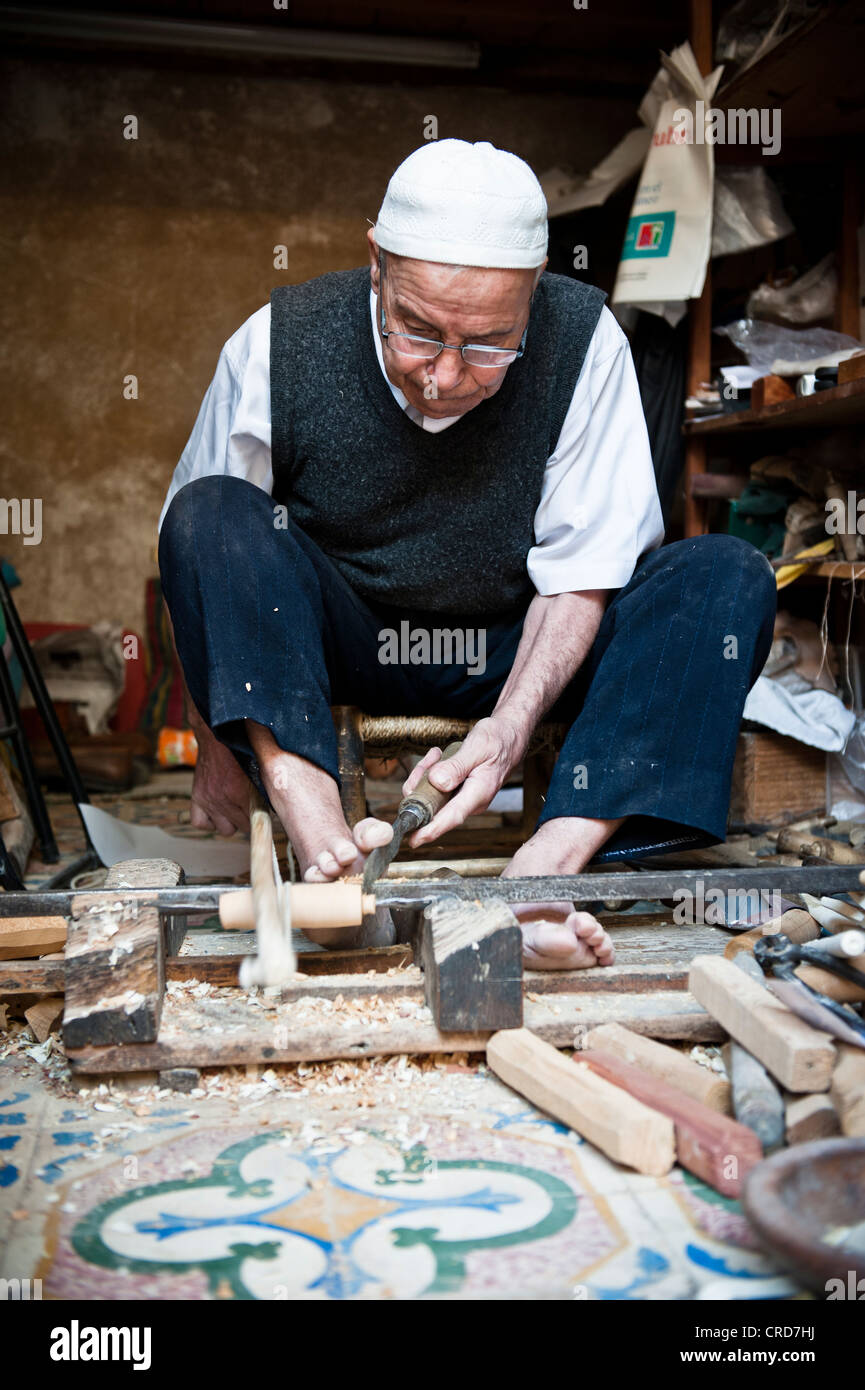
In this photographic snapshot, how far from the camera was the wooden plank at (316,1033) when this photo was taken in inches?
53.7

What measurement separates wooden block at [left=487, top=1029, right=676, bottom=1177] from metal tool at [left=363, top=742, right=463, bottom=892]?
0.28 m

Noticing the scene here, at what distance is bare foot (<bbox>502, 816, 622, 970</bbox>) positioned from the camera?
151cm

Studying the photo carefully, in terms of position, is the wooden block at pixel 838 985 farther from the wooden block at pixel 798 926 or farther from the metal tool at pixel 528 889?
the wooden block at pixel 798 926

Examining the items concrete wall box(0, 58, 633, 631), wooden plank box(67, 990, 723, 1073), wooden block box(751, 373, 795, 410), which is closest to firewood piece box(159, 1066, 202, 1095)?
wooden plank box(67, 990, 723, 1073)

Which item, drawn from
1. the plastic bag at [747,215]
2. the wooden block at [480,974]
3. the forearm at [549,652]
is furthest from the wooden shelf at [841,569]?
the wooden block at [480,974]

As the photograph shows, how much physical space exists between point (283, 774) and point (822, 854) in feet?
4.48

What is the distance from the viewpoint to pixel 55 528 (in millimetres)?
5102

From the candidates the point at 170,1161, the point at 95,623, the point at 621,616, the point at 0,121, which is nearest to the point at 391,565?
the point at 621,616

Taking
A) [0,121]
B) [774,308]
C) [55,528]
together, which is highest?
[0,121]

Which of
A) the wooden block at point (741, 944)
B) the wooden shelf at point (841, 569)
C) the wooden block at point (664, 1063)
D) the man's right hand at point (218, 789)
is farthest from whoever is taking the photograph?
the wooden shelf at point (841, 569)

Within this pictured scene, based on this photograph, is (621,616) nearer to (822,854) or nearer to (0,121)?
(822,854)

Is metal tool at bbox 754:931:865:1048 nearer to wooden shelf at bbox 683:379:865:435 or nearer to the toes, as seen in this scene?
the toes

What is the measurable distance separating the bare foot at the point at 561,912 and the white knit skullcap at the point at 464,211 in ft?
2.80

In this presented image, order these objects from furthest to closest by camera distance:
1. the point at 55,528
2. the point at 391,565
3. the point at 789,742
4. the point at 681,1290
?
the point at 55,528, the point at 789,742, the point at 391,565, the point at 681,1290
